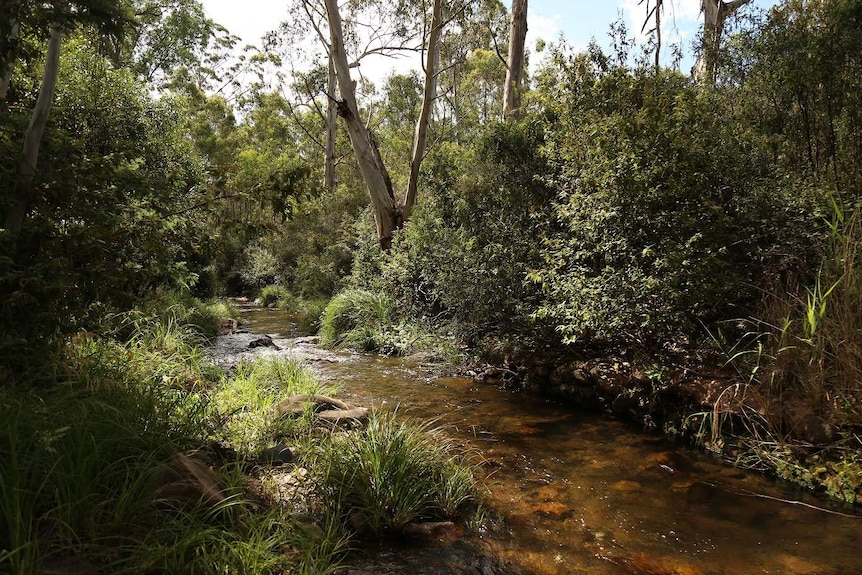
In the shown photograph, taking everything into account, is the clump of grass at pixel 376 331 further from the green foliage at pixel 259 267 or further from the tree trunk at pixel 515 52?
the green foliage at pixel 259 267

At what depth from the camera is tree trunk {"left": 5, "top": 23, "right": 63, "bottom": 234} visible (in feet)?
10.8

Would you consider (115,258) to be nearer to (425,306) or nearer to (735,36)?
(425,306)

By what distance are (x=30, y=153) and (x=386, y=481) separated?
332cm

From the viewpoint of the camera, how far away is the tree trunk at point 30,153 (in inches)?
129

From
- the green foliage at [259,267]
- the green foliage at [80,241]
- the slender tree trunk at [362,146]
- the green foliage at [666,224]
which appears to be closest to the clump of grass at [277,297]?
the green foliage at [259,267]

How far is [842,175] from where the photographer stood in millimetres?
6082

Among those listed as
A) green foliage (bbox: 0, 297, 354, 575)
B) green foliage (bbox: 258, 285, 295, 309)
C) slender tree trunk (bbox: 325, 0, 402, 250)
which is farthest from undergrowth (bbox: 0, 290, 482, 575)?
green foliage (bbox: 258, 285, 295, 309)

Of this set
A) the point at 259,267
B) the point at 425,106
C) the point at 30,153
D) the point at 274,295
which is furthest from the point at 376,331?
the point at 259,267

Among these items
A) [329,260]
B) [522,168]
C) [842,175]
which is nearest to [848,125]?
[842,175]

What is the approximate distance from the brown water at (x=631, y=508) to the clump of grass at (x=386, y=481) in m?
0.44

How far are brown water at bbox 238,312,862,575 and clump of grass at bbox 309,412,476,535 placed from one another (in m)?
0.44

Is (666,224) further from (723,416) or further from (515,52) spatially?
(515,52)

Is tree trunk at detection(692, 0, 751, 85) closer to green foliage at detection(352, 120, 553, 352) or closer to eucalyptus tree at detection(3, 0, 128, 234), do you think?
green foliage at detection(352, 120, 553, 352)

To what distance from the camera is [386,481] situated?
328cm
